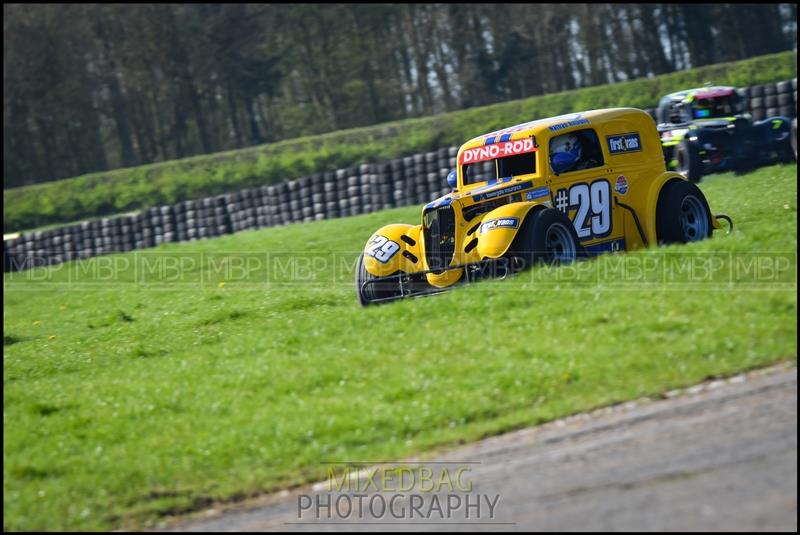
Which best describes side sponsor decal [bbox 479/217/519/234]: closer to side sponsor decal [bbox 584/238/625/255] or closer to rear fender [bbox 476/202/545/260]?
rear fender [bbox 476/202/545/260]

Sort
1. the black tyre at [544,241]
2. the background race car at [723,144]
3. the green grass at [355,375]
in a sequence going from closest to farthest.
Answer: the green grass at [355,375], the black tyre at [544,241], the background race car at [723,144]

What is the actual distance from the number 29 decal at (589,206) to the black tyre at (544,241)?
0.66 metres

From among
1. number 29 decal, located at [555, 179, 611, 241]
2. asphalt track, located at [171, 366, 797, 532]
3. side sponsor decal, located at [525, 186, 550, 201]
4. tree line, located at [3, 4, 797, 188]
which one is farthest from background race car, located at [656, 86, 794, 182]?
tree line, located at [3, 4, 797, 188]

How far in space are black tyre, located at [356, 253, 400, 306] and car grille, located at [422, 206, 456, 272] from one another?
20.5 inches

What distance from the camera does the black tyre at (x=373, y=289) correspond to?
1161 centimetres

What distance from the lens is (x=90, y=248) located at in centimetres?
2792

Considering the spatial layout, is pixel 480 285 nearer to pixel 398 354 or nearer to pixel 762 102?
pixel 398 354

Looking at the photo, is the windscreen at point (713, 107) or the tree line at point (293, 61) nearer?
the windscreen at point (713, 107)

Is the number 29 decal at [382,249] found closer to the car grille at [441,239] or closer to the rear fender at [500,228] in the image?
the car grille at [441,239]

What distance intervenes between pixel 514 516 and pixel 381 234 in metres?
6.91

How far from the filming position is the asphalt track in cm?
512

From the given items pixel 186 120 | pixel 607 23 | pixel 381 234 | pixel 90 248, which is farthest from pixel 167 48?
pixel 381 234

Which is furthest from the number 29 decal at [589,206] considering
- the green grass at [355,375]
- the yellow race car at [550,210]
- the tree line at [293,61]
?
the tree line at [293,61]

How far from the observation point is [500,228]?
35.1 feet
